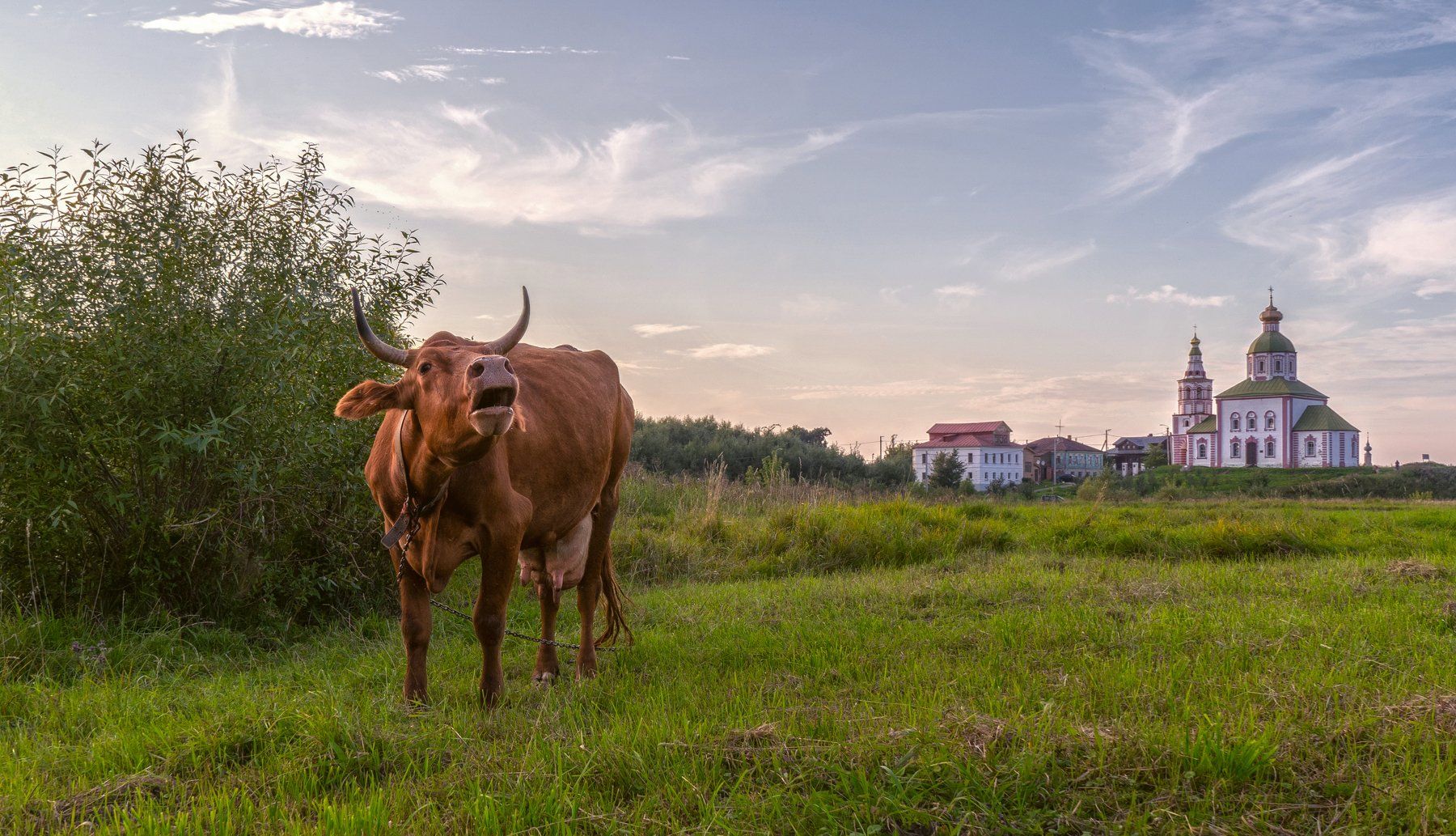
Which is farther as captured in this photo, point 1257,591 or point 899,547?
point 899,547

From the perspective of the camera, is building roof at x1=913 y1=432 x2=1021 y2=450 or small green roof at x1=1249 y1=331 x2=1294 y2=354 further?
small green roof at x1=1249 y1=331 x2=1294 y2=354

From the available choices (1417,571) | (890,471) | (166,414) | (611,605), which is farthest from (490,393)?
(890,471)

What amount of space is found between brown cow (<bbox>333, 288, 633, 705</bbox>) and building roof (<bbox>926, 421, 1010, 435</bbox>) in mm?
90819

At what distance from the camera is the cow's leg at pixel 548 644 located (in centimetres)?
515

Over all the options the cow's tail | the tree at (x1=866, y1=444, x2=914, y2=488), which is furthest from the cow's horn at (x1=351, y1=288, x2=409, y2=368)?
the tree at (x1=866, y1=444, x2=914, y2=488)

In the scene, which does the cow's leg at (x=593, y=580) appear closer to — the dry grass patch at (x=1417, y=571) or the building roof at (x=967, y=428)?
the dry grass patch at (x=1417, y=571)

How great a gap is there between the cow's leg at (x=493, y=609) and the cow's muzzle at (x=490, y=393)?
98 centimetres

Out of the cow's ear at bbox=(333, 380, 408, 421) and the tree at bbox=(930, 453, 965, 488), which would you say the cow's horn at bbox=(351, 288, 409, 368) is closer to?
the cow's ear at bbox=(333, 380, 408, 421)

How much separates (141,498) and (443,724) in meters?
4.21

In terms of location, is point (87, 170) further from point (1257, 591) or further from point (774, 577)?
point (1257, 591)

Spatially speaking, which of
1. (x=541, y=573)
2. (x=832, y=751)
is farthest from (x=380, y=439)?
(x=832, y=751)

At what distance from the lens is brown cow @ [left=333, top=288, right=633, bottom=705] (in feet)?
12.6

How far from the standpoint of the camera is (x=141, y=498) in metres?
6.61

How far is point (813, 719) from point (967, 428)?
305 ft
